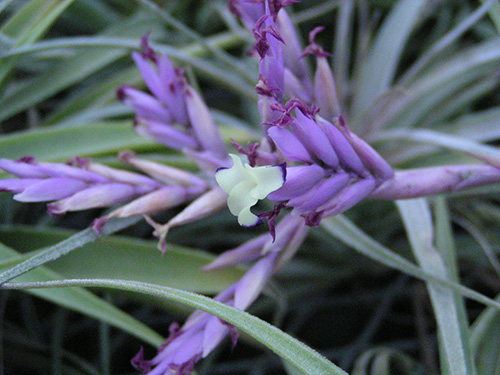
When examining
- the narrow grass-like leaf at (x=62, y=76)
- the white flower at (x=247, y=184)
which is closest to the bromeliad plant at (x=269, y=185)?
the white flower at (x=247, y=184)

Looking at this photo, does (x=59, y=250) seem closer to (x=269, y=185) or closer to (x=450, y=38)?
(x=269, y=185)

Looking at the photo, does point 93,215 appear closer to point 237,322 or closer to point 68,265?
point 68,265

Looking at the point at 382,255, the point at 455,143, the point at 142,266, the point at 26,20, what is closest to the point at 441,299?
the point at 382,255

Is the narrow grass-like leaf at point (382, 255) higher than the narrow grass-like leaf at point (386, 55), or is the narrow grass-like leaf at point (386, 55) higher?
the narrow grass-like leaf at point (386, 55)

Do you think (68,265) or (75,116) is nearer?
(68,265)

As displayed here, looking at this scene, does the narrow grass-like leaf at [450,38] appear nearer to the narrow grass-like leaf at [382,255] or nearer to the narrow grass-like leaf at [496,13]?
the narrow grass-like leaf at [496,13]

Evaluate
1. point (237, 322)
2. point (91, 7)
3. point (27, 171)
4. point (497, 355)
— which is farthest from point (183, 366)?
point (91, 7)
